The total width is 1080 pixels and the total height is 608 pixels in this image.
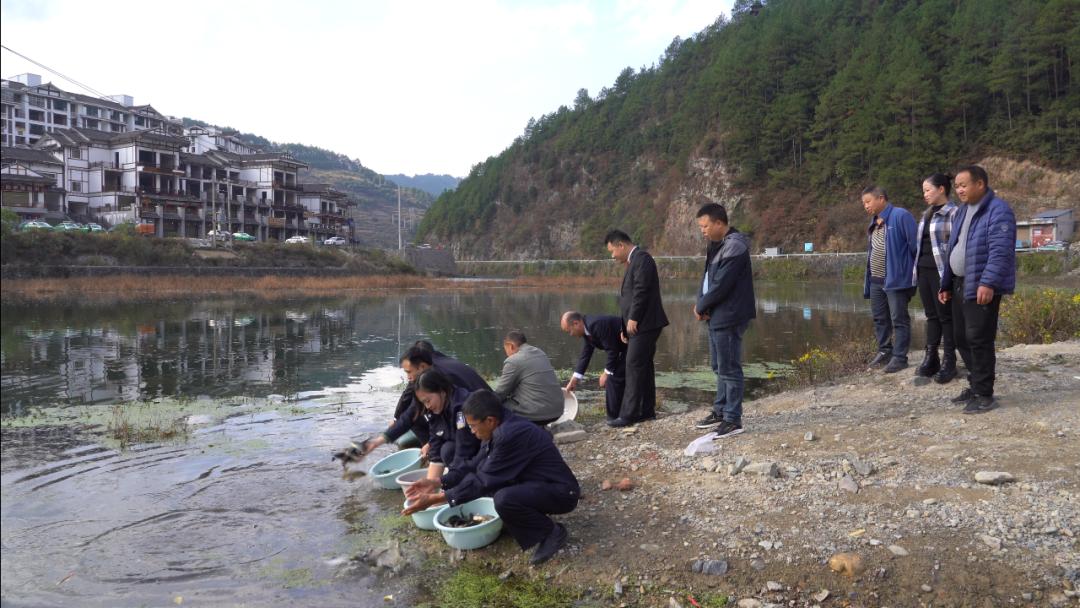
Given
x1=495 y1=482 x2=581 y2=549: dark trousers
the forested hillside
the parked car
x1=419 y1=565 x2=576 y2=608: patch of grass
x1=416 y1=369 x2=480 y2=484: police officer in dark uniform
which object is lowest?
x1=419 y1=565 x2=576 y2=608: patch of grass

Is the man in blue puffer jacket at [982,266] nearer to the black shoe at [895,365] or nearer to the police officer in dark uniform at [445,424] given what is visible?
the black shoe at [895,365]

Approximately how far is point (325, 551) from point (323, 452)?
106 inches

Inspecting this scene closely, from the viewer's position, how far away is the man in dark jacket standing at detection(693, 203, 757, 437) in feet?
21.3

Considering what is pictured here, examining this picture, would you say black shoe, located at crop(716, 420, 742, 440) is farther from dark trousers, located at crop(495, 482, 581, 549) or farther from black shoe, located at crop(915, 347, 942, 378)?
black shoe, located at crop(915, 347, 942, 378)

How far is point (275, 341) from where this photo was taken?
17.8 metres

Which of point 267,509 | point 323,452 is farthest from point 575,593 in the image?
point 323,452

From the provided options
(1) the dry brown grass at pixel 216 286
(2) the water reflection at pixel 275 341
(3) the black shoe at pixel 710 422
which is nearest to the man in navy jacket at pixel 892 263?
(3) the black shoe at pixel 710 422

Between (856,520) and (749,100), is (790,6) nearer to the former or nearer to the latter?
(749,100)

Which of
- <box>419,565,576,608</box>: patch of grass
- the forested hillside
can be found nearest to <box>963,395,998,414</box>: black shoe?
<box>419,565,576,608</box>: patch of grass

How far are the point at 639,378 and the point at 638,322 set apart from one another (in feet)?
2.15

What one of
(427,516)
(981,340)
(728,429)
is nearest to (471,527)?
(427,516)

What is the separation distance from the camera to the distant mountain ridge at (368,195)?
131m

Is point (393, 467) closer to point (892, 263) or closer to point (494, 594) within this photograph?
point (494, 594)

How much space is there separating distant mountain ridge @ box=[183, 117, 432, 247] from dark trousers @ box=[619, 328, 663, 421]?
11125 cm
